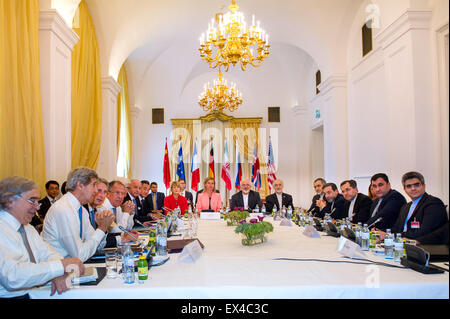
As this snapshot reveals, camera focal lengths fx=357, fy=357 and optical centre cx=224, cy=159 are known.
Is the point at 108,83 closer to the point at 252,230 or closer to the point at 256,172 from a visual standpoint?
the point at 256,172

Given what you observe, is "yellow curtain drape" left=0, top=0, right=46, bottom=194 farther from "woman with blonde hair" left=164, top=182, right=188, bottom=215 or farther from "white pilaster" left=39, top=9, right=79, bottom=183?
"woman with blonde hair" left=164, top=182, right=188, bottom=215

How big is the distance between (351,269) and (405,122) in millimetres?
3466

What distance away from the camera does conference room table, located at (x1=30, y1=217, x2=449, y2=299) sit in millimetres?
1771

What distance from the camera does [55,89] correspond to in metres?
4.69

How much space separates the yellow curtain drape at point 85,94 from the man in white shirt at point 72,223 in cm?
369

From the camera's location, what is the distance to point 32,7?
13.8 ft

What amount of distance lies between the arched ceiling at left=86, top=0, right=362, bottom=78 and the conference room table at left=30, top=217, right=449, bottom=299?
6.12 metres

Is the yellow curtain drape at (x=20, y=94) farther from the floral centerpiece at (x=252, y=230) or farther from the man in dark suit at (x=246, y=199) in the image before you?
the man in dark suit at (x=246, y=199)

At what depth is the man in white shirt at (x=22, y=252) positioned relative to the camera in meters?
1.65

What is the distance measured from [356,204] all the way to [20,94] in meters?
4.02

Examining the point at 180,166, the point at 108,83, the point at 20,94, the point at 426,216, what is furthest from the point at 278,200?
the point at 180,166

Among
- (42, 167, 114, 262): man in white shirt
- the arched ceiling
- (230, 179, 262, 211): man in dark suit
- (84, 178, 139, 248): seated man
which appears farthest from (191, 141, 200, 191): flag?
(42, 167, 114, 262): man in white shirt

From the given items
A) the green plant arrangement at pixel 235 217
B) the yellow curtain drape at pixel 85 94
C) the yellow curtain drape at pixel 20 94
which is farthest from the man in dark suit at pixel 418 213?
the yellow curtain drape at pixel 85 94
